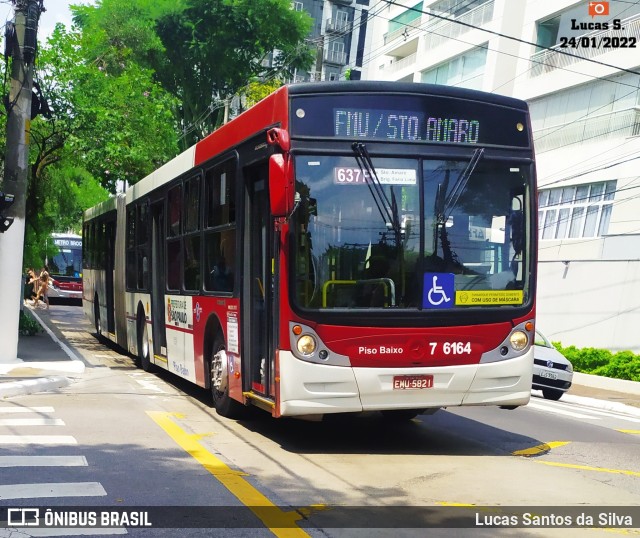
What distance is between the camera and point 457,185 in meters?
9.08

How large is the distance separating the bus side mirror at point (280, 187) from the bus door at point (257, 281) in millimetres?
916

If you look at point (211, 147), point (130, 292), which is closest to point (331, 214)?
point (211, 147)

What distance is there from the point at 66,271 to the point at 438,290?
36.5m

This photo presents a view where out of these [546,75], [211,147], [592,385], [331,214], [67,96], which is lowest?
[592,385]

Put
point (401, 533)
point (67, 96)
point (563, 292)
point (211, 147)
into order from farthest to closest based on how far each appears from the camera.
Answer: point (563, 292), point (67, 96), point (211, 147), point (401, 533)

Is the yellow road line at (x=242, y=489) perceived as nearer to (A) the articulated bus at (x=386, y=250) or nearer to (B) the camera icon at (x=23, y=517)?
(A) the articulated bus at (x=386, y=250)

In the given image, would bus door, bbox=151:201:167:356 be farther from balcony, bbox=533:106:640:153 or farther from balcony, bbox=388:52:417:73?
balcony, bbox=388:52:417:73

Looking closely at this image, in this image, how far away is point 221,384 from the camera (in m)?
11.1

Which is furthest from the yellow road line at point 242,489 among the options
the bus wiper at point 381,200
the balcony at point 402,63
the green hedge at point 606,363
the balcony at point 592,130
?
the balcony at point 402,63

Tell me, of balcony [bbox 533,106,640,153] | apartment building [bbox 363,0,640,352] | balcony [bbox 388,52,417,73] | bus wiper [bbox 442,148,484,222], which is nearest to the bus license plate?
bus wiper [bbox 442,148,484,222]

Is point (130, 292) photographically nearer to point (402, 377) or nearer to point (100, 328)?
point (100, 328)

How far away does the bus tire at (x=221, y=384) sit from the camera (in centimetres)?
1095

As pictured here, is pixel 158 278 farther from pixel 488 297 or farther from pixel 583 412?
pixel 583 412

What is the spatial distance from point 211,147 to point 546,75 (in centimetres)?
2417
